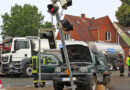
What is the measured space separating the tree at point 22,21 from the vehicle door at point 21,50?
2834cm

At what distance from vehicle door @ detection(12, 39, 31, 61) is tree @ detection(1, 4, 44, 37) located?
28.3 meters

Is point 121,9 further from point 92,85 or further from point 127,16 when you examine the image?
point 92,85

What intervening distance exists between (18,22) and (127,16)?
2236 centimetres

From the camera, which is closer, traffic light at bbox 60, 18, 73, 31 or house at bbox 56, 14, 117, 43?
traffic light at bbox 60, 18, 73, 31

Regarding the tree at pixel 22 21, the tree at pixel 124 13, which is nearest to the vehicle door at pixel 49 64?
the tree at pixel 124 13

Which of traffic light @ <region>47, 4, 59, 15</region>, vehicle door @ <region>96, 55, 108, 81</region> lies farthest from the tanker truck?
traffic light @ <region>47, 4, 59, 15</region>

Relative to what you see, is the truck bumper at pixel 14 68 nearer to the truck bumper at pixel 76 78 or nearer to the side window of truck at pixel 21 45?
the side window of truck at pixel 21 45

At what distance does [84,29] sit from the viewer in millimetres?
43969

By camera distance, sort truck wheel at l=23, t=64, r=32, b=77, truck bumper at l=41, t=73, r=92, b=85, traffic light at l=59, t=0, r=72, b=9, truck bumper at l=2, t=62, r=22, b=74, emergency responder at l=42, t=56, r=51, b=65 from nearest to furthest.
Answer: traffic light at l=59, t=0, r=72, b=9 → truck bumper at l=41, t=73, r=92, b=85 → emergency responder at l=42, t=56, r=51, b=65 → truck bumper at l=2, t=62, r=22, b=74 → truck wheel at l=23, t=64, r=32, b=77

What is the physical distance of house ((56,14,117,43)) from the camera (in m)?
42.2

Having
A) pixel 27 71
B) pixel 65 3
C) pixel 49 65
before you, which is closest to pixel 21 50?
pixel 27 71

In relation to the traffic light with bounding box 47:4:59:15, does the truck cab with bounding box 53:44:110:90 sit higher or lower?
lower

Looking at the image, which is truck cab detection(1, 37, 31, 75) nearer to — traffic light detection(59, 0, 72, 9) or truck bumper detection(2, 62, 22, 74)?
truck bumper detection(2, 62, 22, 74)

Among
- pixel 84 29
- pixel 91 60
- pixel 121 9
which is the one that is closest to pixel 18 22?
pixel 84 29
